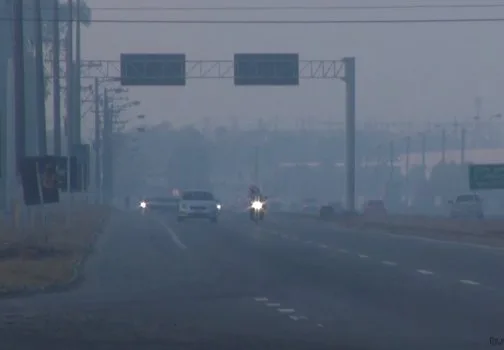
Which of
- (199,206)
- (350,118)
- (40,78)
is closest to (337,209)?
(350,118)

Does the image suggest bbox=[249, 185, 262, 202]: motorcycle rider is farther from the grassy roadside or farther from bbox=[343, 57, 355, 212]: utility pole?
the grassy roadside

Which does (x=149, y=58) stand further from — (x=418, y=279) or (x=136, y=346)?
(x=136, y=346)

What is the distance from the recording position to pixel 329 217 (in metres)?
78.3

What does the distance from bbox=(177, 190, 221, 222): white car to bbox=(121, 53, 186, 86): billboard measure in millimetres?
8497

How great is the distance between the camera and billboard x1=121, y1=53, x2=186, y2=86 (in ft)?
263

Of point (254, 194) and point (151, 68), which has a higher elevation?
point (151, 68)

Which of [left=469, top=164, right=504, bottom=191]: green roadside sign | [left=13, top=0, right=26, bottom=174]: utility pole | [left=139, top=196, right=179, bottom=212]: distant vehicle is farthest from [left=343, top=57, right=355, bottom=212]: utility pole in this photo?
[left=13, top=0, right=26, bottom=174]: utility pole

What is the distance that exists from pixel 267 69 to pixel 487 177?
20.7m

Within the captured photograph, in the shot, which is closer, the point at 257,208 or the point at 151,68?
the point at 257,208

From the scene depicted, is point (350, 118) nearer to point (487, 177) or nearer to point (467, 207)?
point (467, 207)

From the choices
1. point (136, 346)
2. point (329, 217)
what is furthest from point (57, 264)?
point (329, 217)

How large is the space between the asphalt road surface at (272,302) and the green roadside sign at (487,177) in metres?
20.0

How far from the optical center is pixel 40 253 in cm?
3603

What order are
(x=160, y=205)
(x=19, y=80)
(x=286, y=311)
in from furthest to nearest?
(x=160, y=205) < (x=19, y=80) < (x=286, y=311)
